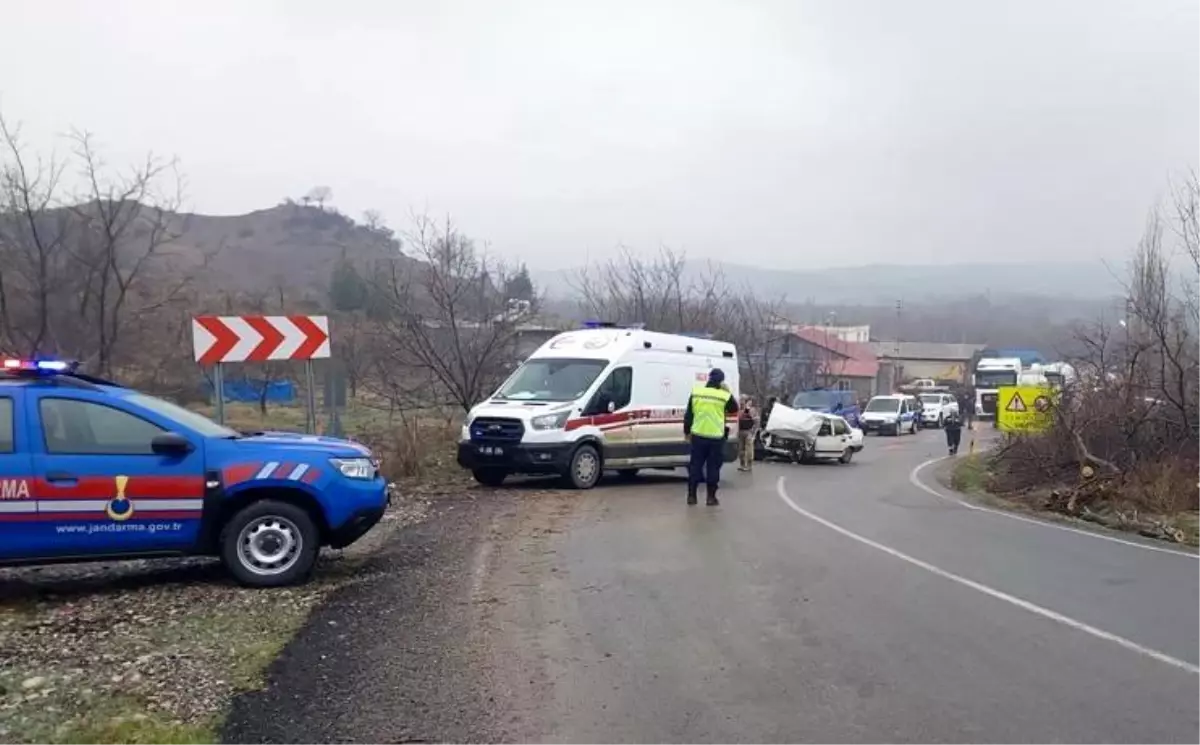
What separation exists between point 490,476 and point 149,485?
30.6 ft

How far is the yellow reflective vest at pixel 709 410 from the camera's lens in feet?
45.8

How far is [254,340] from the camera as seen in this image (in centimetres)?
1220

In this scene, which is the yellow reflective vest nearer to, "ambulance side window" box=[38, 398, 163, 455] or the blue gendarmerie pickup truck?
the blue gendarmerie pickup truck

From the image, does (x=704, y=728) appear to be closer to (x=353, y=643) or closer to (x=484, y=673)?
(x=484, y=673)

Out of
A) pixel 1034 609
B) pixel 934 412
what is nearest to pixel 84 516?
pixel 1034 609

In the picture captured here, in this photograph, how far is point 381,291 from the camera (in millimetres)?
24328

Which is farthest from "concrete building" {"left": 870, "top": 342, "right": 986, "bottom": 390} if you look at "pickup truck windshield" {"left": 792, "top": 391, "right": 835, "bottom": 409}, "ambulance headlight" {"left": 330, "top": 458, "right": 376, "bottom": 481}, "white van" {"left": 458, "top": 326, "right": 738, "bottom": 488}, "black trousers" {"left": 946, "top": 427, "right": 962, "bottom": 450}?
"ambulance headlight" {"left": 330, "top": 458, "right": 376, "bottom": 481}

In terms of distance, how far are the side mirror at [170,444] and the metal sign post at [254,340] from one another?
4.08 meters

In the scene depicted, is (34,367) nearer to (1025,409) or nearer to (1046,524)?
(1046,524)

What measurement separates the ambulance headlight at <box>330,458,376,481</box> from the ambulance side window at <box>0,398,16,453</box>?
2.21m

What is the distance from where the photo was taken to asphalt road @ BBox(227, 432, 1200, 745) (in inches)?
197

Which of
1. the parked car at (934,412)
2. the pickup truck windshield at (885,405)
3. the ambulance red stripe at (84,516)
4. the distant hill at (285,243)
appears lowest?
the parked car at (934,412)

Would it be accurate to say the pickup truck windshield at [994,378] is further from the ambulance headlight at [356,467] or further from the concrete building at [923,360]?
the ambulance headlight at [356,467]

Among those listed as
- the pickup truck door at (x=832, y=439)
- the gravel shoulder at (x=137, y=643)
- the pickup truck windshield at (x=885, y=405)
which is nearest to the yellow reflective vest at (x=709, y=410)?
the gravel shoulder at (x=137, y=643)
